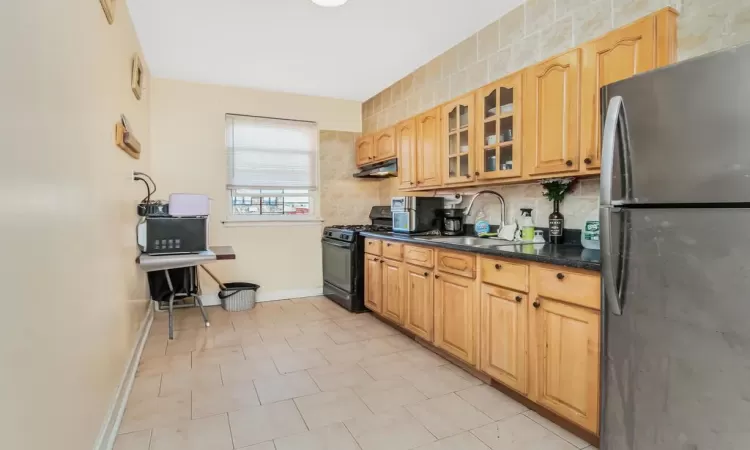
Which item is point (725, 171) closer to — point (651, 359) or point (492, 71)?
point (651, 359)

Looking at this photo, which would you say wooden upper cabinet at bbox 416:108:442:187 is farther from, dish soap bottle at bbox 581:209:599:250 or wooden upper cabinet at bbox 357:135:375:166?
dish soap bottle at bbox 581:209:599:250

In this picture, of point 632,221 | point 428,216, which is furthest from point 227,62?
point 632,221

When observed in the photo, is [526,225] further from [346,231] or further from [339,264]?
[339,264]

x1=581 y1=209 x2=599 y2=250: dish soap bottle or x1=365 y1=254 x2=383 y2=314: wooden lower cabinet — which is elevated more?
x1=581 y1=209 x2=599 y2=250: dish soap bottle

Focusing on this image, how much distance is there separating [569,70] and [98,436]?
2.98 meters

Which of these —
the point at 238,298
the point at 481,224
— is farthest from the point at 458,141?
the point at 238,298

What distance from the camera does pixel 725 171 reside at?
1143 mm

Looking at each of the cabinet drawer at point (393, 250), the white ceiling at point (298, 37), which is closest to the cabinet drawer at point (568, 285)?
the cabinet drawer at point (393, 250)

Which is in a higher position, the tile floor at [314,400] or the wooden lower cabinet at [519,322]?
the wooden lower cabinet at [519,322]

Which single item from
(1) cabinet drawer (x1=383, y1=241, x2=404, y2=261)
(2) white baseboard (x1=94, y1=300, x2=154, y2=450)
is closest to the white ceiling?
(1) cabinet drawer (x1=383, y1=241, x2=404, y2=261)

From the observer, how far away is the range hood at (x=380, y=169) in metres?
4.15

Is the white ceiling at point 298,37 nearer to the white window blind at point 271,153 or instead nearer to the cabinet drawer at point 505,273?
the white window blind at point 271,153

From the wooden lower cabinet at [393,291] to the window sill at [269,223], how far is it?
1.56 m

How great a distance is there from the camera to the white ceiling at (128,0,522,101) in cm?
277
